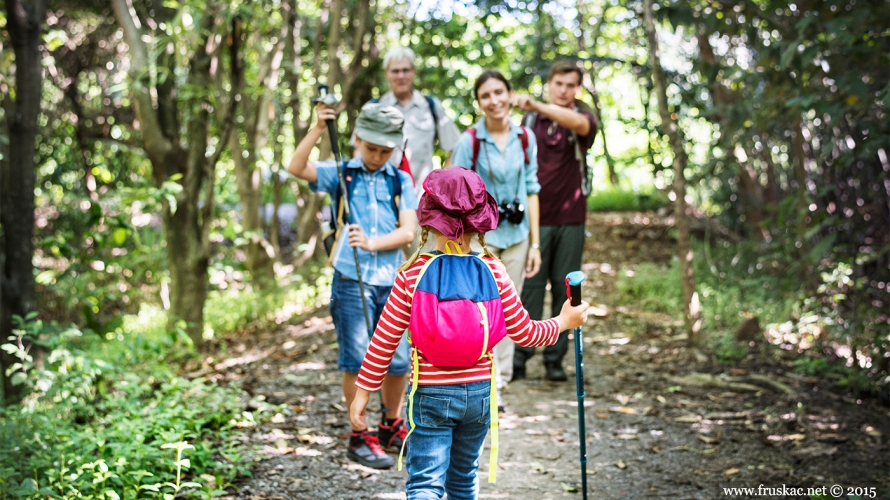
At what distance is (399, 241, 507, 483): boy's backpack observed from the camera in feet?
8.80

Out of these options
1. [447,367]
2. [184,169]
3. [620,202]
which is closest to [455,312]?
[447,367]

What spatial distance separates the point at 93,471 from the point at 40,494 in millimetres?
238

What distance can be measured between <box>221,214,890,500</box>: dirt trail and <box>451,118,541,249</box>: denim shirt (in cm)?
119

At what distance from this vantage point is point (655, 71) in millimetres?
6777

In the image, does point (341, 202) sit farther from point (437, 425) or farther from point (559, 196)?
point (559, 196)

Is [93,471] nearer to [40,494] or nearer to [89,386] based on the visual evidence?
[40,494]

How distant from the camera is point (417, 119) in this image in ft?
17.3

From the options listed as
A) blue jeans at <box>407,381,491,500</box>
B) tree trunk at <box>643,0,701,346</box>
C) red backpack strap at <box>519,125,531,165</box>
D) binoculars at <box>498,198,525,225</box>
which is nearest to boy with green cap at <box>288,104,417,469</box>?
binoculars at <box>498,198,525,225</box>

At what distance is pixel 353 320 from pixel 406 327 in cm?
126

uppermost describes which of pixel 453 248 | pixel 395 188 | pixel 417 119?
pixel 417 119

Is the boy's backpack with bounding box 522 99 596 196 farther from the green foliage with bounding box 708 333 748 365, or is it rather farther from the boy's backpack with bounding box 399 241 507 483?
the boy's backpack with bounding box 399 241 507 483

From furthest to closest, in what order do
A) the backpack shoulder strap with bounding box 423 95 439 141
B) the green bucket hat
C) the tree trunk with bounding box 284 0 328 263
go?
the tree trunk with bounding box 284 0 328 263
the backpack shoulder strap with bounding box 423 95 439 141
the green bucket hat

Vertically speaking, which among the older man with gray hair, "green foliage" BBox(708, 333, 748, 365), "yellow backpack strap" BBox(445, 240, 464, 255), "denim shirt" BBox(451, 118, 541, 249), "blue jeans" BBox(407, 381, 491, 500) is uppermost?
the older man with gray hair

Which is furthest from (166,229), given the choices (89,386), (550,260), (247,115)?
(550,260)
